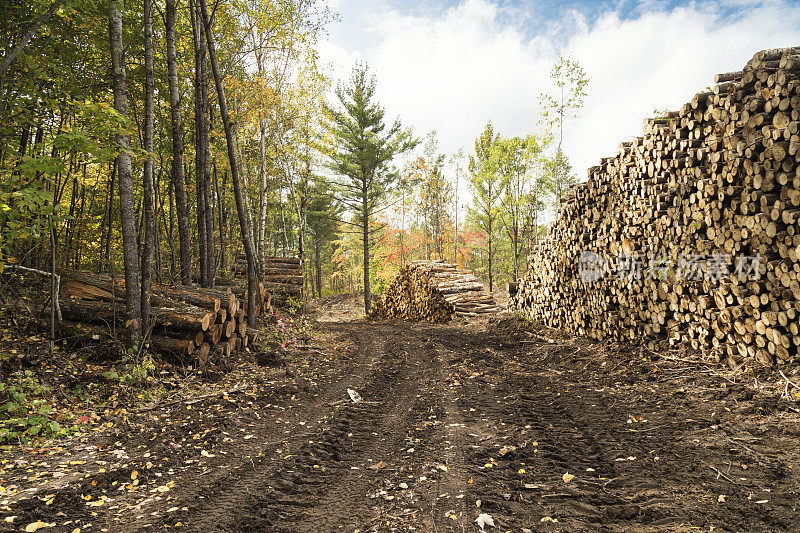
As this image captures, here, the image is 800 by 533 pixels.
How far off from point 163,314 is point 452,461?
531 cm

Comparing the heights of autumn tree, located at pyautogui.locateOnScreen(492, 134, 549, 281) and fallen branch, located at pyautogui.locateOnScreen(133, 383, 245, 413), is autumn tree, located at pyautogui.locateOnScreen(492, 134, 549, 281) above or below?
above

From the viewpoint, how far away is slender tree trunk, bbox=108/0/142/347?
5.89m

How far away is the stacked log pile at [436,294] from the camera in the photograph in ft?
48.2

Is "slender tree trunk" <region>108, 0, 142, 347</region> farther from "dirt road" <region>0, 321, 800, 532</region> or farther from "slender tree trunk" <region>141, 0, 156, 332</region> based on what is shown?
"dirt road" <region>0, 321, 800, 532</region>

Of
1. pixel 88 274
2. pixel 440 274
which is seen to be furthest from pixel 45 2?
pixel 440 274

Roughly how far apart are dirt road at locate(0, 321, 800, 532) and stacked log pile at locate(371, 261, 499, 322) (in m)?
8.42

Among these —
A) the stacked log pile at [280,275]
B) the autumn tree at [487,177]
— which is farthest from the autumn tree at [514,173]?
the stacked log pile at [280,275]

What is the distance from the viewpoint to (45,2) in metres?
5.69

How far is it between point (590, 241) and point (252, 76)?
12.1 metres

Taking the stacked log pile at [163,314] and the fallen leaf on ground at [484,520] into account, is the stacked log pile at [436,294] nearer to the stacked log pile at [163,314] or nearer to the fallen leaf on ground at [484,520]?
the stacked log pile at [163,314]

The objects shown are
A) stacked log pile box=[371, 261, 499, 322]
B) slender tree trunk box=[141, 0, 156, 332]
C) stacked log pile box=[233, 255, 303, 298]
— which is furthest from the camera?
stacked log pile box=[371, 261, 499, 322]

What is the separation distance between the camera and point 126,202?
19.7 ft

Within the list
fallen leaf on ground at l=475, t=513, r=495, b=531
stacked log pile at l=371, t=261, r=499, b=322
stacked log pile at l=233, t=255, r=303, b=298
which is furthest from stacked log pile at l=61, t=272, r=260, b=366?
stacked log pile at l=371, t=261, r=499, b=322

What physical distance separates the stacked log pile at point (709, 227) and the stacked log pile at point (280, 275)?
9.50 meters
